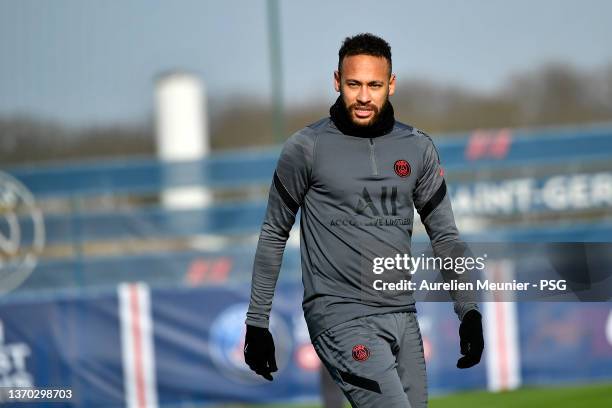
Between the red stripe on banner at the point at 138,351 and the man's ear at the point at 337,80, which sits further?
the red stripe on banner at the point at 138,351

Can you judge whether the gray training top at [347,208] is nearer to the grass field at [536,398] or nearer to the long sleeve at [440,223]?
the long sleeve at [440,223]

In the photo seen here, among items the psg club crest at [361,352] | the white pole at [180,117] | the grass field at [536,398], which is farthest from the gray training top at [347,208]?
the white pole at [180,117]

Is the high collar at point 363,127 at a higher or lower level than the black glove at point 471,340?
higher

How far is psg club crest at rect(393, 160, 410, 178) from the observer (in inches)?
146

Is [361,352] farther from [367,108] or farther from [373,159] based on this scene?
[367,108]

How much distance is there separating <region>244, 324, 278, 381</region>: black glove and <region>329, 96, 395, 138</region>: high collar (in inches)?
29.9

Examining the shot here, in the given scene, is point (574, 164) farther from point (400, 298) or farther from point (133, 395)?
point (400, 298)

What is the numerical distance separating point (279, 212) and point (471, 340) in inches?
31.4

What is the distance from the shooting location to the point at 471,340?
3760mm

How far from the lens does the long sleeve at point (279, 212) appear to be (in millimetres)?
3711

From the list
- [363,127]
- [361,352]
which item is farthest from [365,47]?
[361,352]

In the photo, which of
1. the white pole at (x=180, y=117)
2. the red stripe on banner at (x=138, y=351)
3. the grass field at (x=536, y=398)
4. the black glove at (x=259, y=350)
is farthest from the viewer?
the white pole at (x=180, y=117)

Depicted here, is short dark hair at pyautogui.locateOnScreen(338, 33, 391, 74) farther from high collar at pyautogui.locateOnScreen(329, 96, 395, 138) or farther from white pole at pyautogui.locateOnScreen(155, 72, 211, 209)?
white pole at pyautogui.locateOnScreen(155, 72, 211, 209)

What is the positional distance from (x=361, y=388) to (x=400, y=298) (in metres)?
0.34
